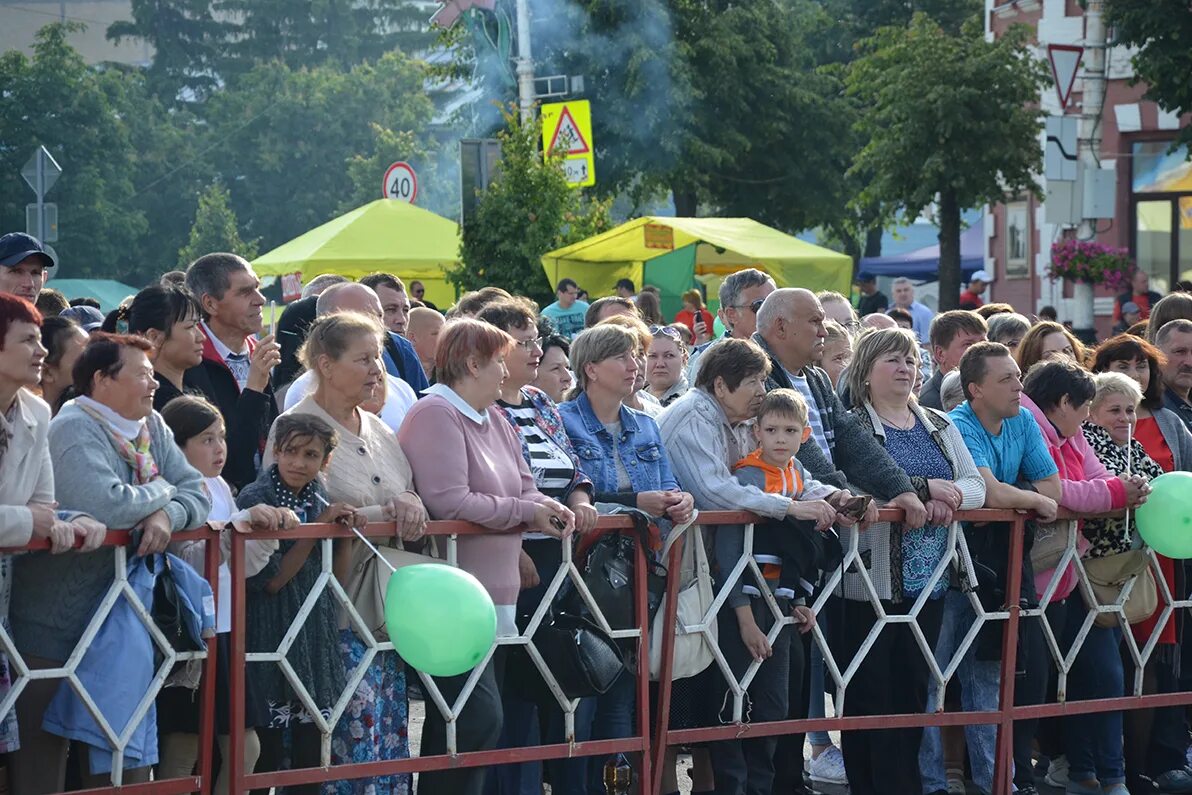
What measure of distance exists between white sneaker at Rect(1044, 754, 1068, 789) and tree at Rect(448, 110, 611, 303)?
1074 centimetres

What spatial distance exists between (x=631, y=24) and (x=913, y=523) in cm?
2272

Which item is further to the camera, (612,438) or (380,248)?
(380,248)

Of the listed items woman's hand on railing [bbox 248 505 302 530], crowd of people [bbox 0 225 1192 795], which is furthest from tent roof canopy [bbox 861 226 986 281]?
woman's hand on railing [bbox 248 505 302 530]

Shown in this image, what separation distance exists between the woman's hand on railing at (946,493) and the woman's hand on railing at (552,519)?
1.61 meters

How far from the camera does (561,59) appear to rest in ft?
93.1

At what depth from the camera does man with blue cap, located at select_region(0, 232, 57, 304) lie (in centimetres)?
712

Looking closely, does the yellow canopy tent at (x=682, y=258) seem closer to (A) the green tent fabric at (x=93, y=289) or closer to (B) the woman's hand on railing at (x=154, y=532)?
(B) the woman's hand on railing at (x=154, y=532)

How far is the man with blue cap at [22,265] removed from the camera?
23.4 feet

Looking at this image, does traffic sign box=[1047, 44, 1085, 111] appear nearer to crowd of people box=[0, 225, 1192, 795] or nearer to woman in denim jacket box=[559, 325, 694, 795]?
crowd of people box=[0, 225, 1192, 795]

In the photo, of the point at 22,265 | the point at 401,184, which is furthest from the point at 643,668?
the point at 401,184

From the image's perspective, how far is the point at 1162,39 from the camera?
19578 millimetres

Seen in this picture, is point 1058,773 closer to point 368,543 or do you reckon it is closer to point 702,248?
point 368,543

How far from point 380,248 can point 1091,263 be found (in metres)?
8.90

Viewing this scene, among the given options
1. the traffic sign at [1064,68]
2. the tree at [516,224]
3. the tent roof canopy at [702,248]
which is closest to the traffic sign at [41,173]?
the tree at [516,224]
